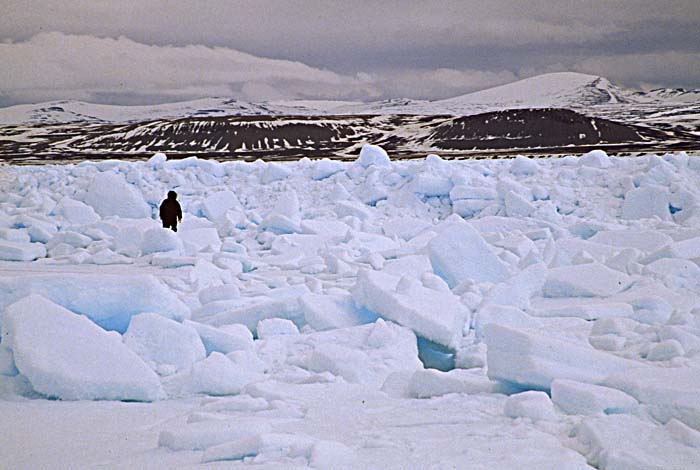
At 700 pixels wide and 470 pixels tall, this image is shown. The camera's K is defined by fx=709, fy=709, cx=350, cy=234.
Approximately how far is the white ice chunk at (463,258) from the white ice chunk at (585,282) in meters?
0.38

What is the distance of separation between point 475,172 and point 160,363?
693 cm

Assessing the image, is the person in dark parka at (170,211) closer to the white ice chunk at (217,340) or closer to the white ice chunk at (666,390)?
the white ice chunk at (217,340)

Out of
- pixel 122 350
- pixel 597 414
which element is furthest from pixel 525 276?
pixel 122 350

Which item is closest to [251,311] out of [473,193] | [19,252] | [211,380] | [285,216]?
[211,380]

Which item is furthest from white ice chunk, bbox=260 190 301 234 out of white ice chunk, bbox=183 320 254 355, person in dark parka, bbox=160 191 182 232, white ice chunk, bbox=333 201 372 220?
white ice chunk, bbox=183 320 254 355

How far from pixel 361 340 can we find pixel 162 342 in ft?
3.86

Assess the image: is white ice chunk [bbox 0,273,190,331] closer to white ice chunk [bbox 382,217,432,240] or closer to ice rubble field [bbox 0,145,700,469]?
ice rubble field [bbox 0,145,700,469]

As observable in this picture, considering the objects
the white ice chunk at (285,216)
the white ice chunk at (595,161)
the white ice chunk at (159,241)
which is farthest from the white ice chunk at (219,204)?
the white ice chunk at (595,161)

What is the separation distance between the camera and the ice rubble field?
96.3 inches

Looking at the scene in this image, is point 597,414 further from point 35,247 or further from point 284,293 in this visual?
point 35,247

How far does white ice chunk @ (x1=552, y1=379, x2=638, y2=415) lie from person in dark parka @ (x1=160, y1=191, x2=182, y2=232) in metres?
5.51

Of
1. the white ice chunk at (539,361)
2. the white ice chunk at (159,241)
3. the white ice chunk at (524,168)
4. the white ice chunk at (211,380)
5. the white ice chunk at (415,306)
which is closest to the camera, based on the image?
the white ice chunk at (539,361)

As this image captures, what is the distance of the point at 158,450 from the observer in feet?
8.00

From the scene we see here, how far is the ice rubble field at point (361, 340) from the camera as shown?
8.02ft
